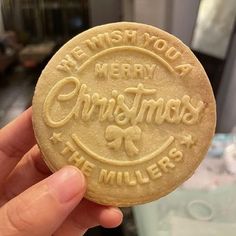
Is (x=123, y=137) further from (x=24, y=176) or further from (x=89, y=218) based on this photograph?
(x=24, y=176)

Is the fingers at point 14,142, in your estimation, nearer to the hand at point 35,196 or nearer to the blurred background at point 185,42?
the hand at point 35,196

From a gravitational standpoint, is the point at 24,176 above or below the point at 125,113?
below

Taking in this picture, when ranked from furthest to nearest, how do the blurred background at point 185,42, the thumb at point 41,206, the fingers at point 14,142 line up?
the blurred background at point 185,42, the fingers at point 14,142, the thumb at point 41,206

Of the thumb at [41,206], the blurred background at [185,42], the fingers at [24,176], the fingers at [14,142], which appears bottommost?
the blurred background at [185,42]

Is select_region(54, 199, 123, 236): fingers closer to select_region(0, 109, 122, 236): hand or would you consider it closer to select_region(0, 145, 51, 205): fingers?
select_region(0, 109, 122, 236): hand

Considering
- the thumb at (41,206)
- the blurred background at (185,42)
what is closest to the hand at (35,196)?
the thumb at (41,206)

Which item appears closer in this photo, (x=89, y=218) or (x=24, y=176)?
(x=89, y=218)

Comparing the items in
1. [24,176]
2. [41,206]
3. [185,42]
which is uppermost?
[41,206]

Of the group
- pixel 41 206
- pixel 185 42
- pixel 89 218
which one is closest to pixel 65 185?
pixel 41 206
